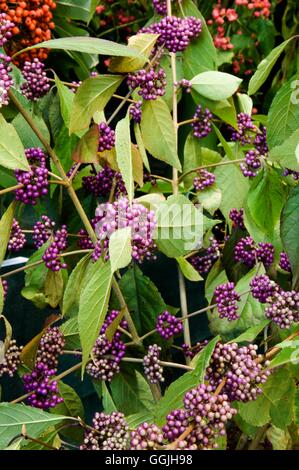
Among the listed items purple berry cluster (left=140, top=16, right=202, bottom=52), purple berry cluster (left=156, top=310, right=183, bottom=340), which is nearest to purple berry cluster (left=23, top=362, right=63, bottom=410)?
purple berry cluster (left=156, top=310, right=183, bottom=340)

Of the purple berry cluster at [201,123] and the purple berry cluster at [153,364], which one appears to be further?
the purple berry cluster at [201,123]

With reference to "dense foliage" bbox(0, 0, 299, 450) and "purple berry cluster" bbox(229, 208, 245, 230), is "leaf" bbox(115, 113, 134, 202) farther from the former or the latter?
"purple berry cluster" bbox(229, 208, 245, 230)

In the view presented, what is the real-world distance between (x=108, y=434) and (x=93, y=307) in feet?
0.39

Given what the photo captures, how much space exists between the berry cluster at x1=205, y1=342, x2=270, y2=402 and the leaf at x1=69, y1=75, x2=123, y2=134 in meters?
0.21

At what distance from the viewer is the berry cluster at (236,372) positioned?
0.45 meters

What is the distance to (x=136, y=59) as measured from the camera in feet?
1.84

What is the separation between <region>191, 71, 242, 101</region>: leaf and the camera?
0.65 metres

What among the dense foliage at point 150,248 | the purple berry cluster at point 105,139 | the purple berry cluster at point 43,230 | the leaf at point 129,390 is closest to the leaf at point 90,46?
the dense foliage at point 150,248

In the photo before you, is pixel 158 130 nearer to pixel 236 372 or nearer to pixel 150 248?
pixel 150 248

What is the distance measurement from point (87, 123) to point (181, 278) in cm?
23

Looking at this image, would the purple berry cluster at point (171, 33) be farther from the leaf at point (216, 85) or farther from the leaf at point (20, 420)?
the leaf at point (20, 420)

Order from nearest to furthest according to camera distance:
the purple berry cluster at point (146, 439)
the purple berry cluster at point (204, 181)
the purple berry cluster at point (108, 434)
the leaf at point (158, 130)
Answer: the purple berry cluster at point (146, 439) < the purple berry cluster at point (108, 434) < the leaf at point (158, 130) < the purple berry cluster at point (204, 181)

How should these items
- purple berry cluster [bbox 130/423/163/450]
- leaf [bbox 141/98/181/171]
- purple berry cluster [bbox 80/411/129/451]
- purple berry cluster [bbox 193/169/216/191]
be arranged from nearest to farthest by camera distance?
purple berry cluster [bbox 130/423/163/450] < purple berry cluster [bbox 80/411/129/451] < leaf [bbox 141/98/181/171] < purple berry cluster [bbox 193/169/216/191]

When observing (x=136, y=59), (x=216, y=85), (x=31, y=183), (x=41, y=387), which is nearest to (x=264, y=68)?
(x=216, y=85)
